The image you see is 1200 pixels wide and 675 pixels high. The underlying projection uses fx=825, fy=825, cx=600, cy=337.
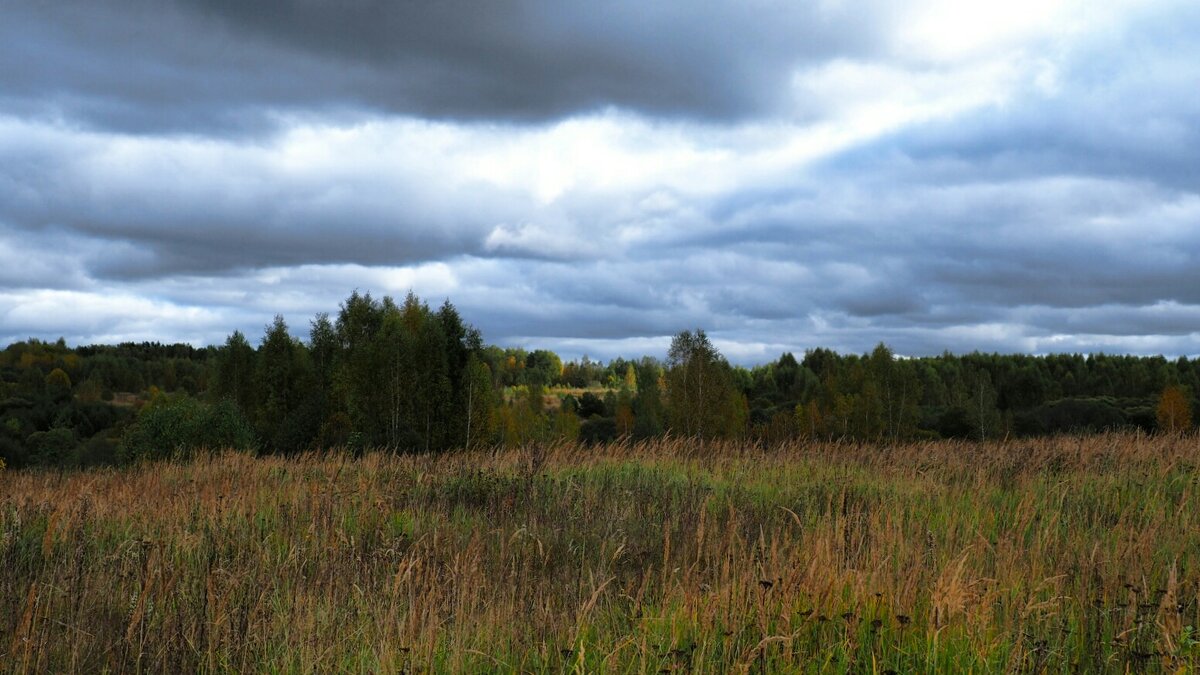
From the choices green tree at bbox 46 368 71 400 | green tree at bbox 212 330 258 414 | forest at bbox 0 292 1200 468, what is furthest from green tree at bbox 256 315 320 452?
green tree at bbox 46 368 71 400

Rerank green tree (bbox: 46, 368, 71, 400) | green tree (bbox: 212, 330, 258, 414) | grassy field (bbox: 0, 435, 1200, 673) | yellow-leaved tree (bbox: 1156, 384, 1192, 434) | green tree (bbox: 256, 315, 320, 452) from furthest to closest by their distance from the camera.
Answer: green tree (bbox: 46, 368, 71, 400) < green tree (bbox: 212, 330, 258, 414) < green tree (bbox: 256, 315, 320, 452) < yellow-leaved tree (bbox: 1156, 384, 1192, 434) < grassy field (bbox: 0, 435, 1200, 673)

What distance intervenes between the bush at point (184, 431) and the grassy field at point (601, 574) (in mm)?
11573

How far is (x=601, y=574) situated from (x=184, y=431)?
71.1 ft

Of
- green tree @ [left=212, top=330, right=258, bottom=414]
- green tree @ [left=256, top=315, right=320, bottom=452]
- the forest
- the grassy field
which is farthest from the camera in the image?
green tree @ [left=212, top=330, right=258, bottom=414]

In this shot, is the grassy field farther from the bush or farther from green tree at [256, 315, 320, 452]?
green tree at [256, 315, 320, 452]

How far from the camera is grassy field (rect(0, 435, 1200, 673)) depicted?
4867 millimetres

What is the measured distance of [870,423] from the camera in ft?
217

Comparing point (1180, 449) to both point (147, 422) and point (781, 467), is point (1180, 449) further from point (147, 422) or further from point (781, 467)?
point (147, 422)

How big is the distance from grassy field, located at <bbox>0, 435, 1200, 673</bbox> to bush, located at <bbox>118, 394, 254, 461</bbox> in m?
11.6

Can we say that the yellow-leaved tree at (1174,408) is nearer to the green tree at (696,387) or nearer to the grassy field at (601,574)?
the green tree at (696,387)

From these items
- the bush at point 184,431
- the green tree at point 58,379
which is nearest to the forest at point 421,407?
the bush at point 184,431

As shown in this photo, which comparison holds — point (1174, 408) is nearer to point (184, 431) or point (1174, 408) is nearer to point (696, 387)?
point (696, 387)

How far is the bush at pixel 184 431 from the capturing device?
923 inches

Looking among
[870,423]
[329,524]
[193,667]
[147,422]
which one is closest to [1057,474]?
[329,524]
